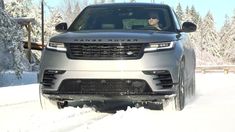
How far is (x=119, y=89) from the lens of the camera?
7.34 metres

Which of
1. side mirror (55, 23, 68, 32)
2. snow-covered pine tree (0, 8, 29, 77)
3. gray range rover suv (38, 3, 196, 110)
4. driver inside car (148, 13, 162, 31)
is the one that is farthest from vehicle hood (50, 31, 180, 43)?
snow-covered pine tree (0, 8, 29, 77)

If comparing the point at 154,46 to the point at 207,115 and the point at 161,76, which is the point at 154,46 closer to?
the point at 161,76

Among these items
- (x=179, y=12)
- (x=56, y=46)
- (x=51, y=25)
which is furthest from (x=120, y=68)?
(x=179, y=12)

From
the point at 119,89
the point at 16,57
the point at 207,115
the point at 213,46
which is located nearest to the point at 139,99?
the point at 119,89

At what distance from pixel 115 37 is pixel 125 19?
1.36 metres

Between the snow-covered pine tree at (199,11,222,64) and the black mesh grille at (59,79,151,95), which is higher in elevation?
the black mesh grille at (59,79,151,95)

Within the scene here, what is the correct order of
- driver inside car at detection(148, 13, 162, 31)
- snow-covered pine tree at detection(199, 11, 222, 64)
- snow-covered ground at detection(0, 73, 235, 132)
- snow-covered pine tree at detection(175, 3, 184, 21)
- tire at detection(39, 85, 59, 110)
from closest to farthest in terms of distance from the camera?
snow-covered ground at detection(0, 73, 235, 132), tire at detection(39, 85, 59, 110), driver inside car at detection(148, 13, 162, 31), snow-covered pine tree at detection(199, 11, 222, 64), snow-covered pine tree at detection(175, 3, 184, 21)

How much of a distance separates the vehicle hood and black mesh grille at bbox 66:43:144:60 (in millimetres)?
61

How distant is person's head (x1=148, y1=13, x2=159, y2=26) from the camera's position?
28.1ft

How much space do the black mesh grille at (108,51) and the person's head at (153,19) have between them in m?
1.25

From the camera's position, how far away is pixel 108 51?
7.39m

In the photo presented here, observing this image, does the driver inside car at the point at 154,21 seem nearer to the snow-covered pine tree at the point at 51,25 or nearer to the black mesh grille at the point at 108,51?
Result: the black mesh grille at the point at 108,51

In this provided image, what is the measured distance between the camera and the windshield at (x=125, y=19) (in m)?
8.59

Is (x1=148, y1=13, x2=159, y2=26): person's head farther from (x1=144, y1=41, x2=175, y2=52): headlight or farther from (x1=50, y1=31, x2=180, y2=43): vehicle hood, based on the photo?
(x1=144, y1=41, x2=175, y2=52): headlight
